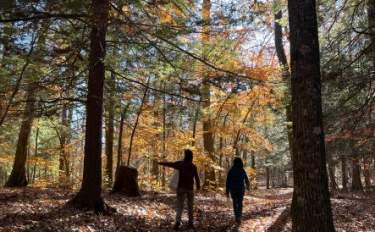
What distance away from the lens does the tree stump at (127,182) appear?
45.8ft

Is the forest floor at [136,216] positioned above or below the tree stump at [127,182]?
below

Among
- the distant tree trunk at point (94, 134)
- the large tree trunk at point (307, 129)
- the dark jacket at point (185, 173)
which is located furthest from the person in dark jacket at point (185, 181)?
the large tree trunk at point (307, 129)

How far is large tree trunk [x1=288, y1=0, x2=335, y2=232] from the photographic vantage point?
5574mm

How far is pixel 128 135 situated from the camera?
86.9 feet

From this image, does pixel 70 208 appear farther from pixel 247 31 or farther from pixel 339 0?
pixel 247 31

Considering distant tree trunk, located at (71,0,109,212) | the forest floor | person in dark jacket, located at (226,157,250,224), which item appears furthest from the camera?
person in dark jacket, located at (226,157,250,224)

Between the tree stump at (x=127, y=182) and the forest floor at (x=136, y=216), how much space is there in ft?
1.60

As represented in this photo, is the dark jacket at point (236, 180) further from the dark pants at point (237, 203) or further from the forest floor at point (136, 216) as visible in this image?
the forest floor at point (136, 216)

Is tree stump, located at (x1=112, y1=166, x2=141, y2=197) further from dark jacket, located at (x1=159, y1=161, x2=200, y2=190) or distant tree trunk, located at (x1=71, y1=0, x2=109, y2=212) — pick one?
dark jacket, located at (x1=159, y1=161, x2=200, y2=190)

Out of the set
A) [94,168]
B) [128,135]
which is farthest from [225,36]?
[128,135]

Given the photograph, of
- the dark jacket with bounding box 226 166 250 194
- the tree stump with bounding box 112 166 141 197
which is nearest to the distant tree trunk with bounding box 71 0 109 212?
the dark jacket with bounding box 226 166 250 194

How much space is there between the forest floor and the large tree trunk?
4046 mm

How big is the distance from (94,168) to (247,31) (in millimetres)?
9329

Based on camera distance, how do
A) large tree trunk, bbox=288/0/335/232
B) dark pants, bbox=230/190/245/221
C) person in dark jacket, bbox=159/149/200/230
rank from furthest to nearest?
1. dark pants, bbox=230/190/245/221
2. person in dark jacket, bbox=159/149/200/230
3. large tree trunk, bbox=288/0/335/232
